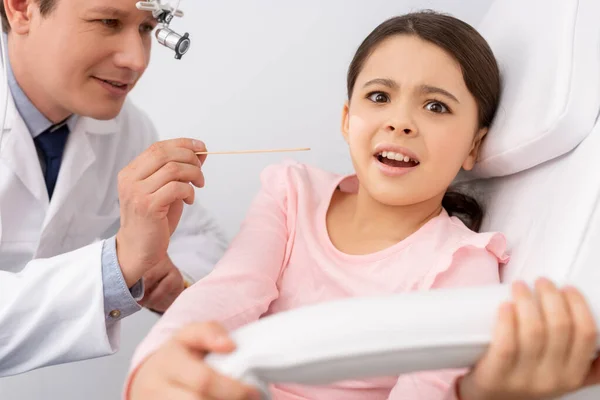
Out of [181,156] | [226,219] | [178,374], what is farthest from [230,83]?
[178,374]

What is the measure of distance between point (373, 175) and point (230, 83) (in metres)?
1.03

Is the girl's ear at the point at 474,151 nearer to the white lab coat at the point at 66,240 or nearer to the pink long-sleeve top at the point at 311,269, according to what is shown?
the pink long-sleeve top at the point at 311,269

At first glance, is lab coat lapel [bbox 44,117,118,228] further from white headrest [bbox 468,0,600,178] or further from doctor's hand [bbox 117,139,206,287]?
white headrest [bbox 468,0,600,178]

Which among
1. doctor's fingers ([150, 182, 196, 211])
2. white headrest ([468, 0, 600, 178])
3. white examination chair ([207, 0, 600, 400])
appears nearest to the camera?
white examination chair ([207, 0, 600, 400])

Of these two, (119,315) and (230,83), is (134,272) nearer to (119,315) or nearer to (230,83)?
(119,315)

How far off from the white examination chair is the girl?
0.06 m

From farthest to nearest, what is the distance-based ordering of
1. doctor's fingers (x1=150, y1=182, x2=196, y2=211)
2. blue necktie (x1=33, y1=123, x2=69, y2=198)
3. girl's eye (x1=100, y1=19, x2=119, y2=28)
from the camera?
1. blue necktie (x1=33, y1=123, x2=69, y2=198)
2. girl's eye (x1=100, y1=19, x2=119, y2=28)
3. doctor's fingers (x1=150, y1=182, x2=196, y2=211)

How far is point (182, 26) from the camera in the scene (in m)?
2.03

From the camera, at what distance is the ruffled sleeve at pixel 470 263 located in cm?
95

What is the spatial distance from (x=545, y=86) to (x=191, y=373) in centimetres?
64

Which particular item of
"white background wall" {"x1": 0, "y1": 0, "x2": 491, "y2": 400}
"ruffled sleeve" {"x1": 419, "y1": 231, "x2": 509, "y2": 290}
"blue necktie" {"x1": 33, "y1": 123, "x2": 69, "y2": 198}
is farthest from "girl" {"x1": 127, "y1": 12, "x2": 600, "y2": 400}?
"white background wall" {"x1": 0, "y1": 0, "x2": 491, "y2": 400}

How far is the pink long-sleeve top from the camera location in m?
0.94

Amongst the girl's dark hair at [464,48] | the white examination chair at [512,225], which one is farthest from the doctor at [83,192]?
the white examination chair at [512,225]


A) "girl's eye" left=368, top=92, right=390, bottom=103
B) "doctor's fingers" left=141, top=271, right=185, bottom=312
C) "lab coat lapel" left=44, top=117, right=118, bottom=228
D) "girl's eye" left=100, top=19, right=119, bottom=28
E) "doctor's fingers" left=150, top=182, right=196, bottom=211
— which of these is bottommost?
"doctor's fingers" left=141, top=271, right=185, bottom=312
